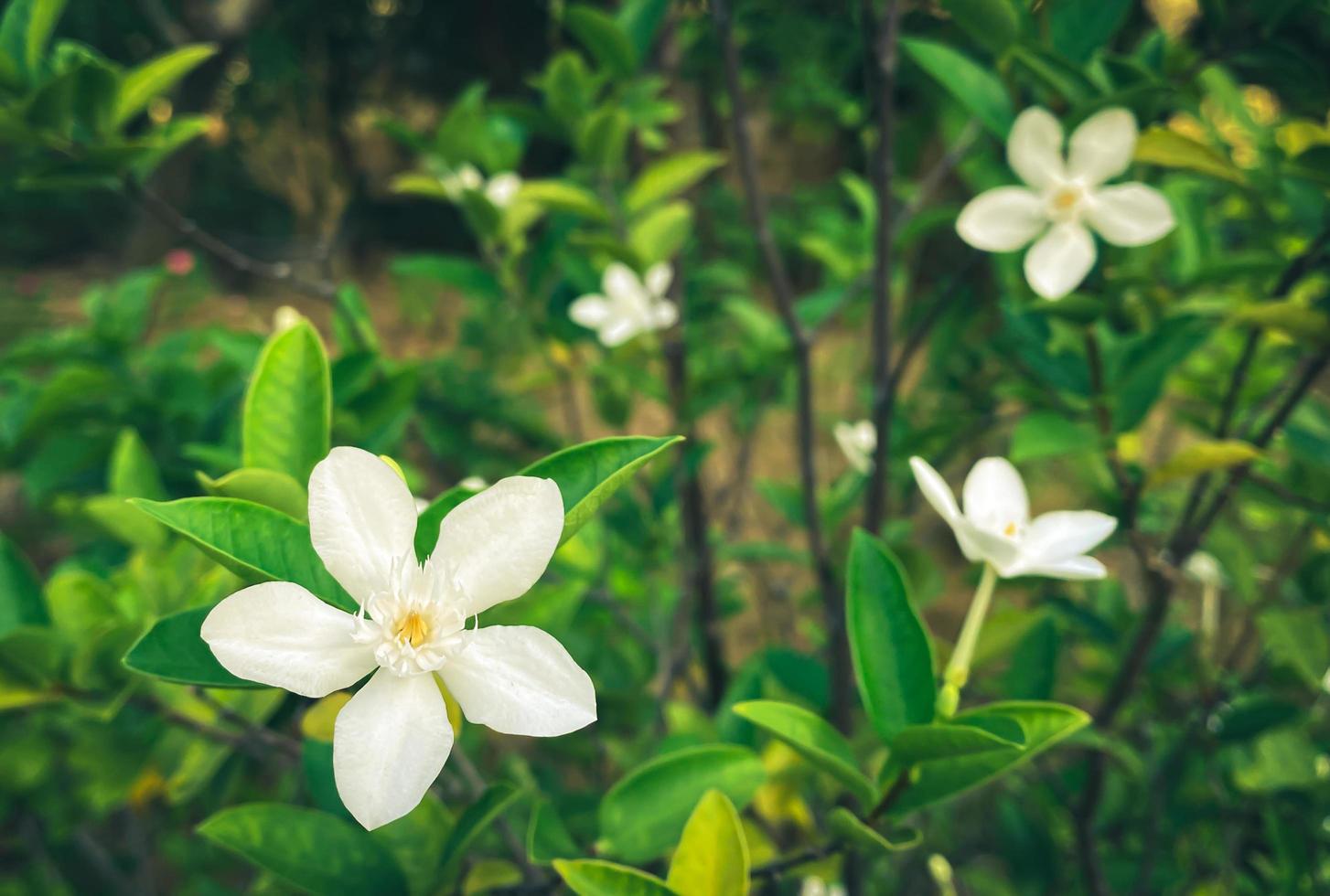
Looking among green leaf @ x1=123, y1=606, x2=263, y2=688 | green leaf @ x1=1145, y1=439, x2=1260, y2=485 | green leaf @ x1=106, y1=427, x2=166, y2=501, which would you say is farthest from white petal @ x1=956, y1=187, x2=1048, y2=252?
green leaf @ x1=106, y1=427, x2=166, y2=501

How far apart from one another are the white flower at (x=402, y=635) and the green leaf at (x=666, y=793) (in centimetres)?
21

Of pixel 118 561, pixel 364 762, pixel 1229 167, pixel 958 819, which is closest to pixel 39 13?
pixel 118 561

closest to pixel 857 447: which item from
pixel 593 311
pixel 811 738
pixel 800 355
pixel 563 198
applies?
pixel 800 355

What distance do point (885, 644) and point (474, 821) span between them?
0.93 ft

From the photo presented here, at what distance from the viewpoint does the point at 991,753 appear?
529 mm

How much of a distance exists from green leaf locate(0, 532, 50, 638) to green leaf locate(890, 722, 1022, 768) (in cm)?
65

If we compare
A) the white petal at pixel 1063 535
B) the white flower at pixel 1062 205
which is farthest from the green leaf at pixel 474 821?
the white flower at pixel 1062 205

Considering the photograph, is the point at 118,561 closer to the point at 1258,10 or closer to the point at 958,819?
the point at 1258,10

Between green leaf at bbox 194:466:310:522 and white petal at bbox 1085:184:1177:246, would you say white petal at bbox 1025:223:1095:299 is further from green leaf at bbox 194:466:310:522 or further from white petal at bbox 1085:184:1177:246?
green leaf at bbox 194:466:310:522

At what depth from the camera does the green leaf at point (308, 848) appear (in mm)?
584

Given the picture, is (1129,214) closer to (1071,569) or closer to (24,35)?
(1071,569)

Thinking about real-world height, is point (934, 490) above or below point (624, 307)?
above

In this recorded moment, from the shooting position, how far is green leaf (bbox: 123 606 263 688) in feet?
1.58

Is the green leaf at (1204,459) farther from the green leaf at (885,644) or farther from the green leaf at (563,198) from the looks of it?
the green leaf at (563,198)
